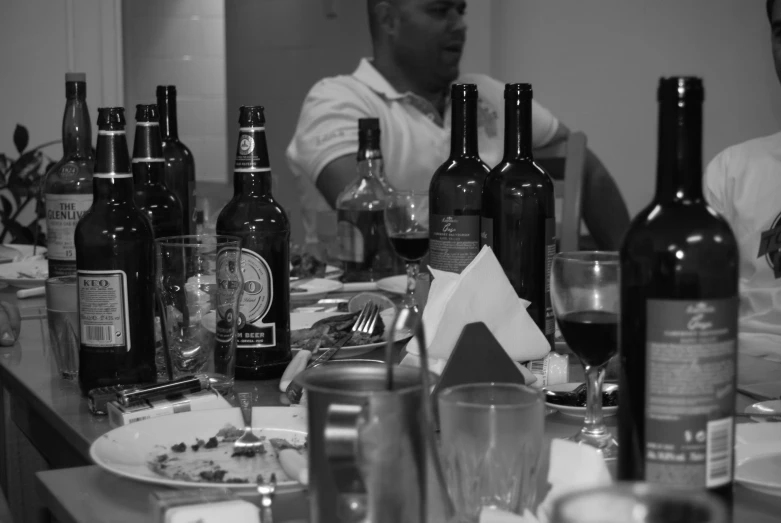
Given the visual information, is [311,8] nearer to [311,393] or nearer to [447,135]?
[447,135]

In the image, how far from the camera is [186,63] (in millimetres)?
4617

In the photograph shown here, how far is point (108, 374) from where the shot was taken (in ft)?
3.49

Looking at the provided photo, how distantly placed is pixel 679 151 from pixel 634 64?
355cm

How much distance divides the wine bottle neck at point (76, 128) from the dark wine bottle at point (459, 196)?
1.83 feet

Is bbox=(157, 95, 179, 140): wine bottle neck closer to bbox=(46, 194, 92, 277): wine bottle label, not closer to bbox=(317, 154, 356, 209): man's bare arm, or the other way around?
bbox=(46, 194, 92, 277): wine bottle label

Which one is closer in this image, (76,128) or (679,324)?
(679,324)

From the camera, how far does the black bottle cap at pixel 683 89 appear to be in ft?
1.86

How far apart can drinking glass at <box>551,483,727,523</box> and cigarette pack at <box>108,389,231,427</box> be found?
0.62 metres

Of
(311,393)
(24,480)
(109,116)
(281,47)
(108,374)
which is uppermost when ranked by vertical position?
(281,47)

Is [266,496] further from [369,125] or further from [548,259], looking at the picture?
[369,125]

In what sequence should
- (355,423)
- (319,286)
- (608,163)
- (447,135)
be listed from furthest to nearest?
(608,163) < (447,135) < (319,286) < (355,423)

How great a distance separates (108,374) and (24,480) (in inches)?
15.5

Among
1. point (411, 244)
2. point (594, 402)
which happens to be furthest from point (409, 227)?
point (594, 402)

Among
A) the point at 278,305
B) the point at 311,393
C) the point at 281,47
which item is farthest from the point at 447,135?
the point at 311,393
